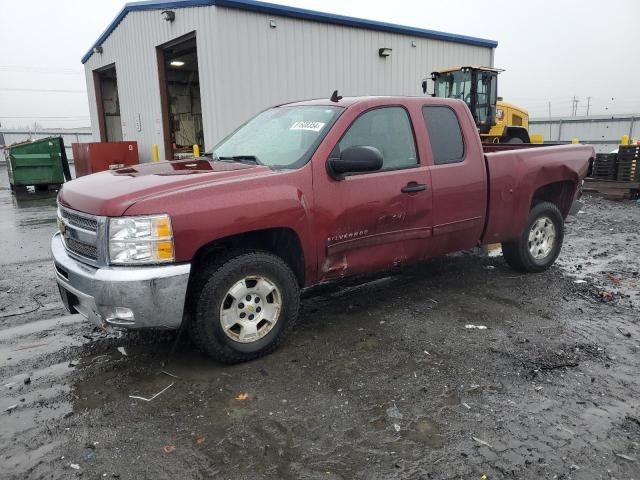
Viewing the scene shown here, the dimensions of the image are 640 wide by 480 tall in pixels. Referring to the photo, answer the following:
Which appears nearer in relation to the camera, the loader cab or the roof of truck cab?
the roof of truck cab

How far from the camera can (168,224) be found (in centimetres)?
323

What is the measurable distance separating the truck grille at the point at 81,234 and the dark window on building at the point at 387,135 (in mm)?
2023

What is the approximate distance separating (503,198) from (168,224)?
11.6ft

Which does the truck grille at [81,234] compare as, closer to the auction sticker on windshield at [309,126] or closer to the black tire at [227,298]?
the black tire at [227,298]

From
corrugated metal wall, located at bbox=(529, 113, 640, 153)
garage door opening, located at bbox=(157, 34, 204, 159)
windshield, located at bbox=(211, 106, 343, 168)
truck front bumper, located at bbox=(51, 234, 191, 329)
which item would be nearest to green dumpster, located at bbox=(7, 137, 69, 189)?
garage door opening, located at bbox=(157, 34, 204, 159)

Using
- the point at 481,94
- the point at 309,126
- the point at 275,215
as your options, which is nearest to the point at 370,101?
the point at 309,126

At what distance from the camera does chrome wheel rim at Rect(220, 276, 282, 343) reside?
3589 mm

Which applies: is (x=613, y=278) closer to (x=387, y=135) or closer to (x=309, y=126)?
(x=387, y=135)

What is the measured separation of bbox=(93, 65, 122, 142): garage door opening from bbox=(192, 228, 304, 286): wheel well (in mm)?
18668

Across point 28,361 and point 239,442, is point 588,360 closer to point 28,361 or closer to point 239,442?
point 239,442

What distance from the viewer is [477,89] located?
564 inches

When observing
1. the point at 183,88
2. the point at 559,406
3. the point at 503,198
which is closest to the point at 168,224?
the point at 559,406

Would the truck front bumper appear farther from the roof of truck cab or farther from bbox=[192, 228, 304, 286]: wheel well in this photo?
the roof of truck cab

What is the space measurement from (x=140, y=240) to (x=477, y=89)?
43.4 feet
